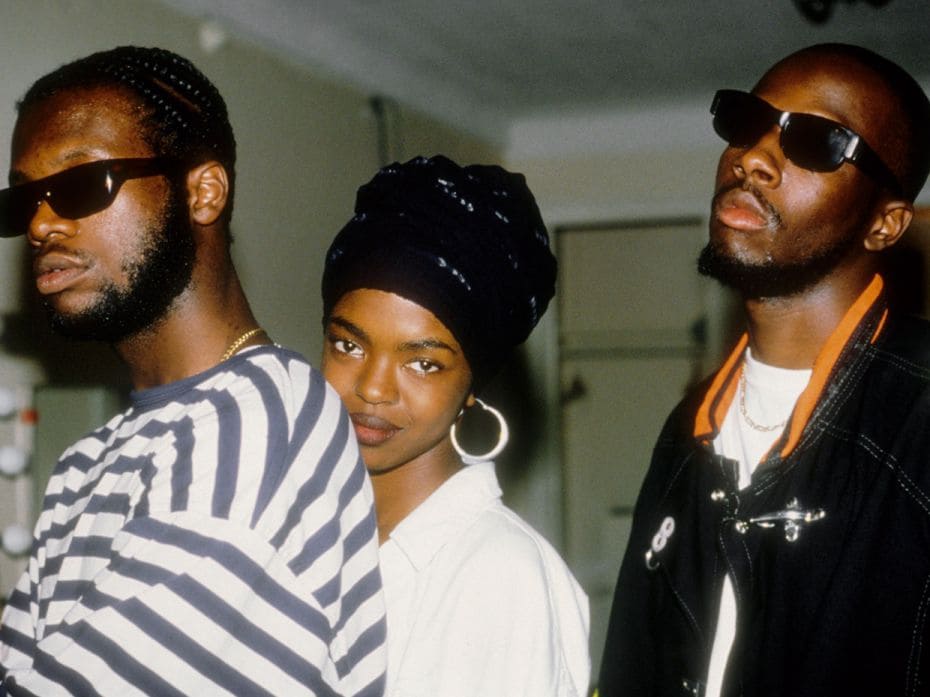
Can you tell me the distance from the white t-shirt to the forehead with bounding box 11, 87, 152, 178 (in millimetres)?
1105

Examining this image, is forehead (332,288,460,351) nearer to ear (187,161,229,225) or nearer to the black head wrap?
the black head wrap

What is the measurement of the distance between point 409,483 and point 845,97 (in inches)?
38.2

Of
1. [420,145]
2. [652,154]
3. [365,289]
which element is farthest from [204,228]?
[652,154]

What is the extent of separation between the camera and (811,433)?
5.13 ft

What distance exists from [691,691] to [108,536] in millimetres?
1030

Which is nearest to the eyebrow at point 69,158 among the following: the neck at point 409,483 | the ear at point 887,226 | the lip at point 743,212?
the neck at point 409,483

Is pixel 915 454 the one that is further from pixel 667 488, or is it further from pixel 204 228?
pixel 204 228

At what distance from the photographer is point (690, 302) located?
208 inches

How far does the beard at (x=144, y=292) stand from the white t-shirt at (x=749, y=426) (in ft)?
3.32

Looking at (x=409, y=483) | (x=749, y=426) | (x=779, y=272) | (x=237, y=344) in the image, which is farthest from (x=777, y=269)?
(x=237, y=344)

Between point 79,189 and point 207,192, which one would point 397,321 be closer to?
point 207,192

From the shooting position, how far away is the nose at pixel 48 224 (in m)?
1.12

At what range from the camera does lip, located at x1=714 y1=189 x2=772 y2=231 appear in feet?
5.13

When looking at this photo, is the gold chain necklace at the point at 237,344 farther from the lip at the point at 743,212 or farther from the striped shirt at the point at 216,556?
the lip at the point at 743,212
